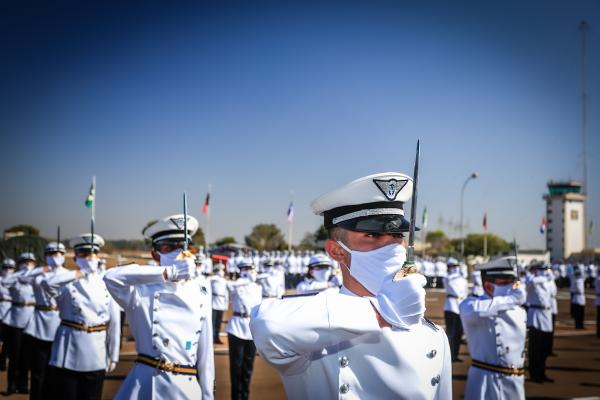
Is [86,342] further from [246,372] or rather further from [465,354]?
[465,354]

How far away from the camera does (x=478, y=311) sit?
579 cm

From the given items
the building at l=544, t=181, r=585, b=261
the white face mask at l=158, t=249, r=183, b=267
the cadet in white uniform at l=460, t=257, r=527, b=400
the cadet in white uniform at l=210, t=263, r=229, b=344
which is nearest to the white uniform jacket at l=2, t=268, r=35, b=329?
the cadet in white uniform at l=210, t=263, r=229, b=344

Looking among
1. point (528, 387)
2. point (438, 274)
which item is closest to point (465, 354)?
point (528, 387)

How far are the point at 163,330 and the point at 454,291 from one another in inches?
457

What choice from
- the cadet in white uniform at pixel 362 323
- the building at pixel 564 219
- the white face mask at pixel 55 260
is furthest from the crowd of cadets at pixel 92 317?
the building at pixel 564 219

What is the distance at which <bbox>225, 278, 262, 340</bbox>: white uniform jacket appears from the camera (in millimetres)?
9820

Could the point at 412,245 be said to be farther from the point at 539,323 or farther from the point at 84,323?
the point at 539,323

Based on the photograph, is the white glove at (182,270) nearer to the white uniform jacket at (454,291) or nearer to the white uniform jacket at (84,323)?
the white uniform jacket at (84,323)

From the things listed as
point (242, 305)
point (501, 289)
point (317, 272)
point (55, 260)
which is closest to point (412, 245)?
point (501, 289)

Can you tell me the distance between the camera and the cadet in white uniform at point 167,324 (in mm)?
4578

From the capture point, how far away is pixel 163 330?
15.5 feet

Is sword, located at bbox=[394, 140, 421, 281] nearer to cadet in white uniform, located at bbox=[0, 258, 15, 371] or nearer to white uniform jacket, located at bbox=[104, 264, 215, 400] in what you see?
white uniform jacket, located at bbox=[104, 264, 215, 400]

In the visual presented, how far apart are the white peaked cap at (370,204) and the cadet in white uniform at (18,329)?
8.43 m

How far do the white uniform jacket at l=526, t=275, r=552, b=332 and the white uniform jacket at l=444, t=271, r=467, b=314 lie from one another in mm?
1730
